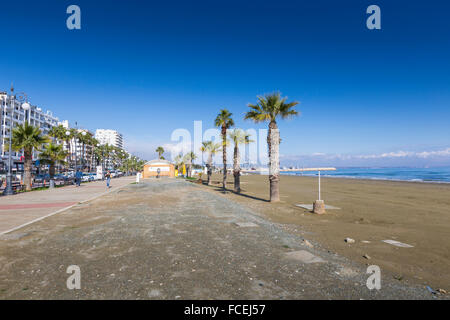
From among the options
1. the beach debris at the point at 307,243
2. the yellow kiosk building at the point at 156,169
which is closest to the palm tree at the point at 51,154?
the yellow kiosk building at the point at 156,169

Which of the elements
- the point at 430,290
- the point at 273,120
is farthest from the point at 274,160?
the point at 430,290

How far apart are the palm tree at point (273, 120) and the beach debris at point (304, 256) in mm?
10488

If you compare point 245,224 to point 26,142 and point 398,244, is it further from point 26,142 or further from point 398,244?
point 26,142

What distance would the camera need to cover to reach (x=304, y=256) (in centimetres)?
584

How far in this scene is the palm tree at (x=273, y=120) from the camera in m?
16.5

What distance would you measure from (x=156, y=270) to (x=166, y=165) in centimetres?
6155

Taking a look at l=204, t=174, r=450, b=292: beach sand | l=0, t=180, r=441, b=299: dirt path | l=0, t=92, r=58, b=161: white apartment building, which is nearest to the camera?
l=0, t=180, r=441, b=299: dirt path

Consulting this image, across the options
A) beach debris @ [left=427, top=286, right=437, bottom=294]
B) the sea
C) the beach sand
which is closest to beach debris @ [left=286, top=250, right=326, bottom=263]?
the beach sand

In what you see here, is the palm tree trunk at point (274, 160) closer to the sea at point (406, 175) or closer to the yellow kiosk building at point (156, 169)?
the sea at point (406, 175)

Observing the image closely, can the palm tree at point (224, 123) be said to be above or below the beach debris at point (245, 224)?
above

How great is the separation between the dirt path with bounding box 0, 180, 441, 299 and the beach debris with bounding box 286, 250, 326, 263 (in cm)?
3

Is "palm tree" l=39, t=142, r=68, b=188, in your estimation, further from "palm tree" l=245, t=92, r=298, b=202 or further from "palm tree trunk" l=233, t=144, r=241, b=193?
"palm tree" l=245, t=92, r=298, b=202

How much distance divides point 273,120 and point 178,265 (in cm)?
1406

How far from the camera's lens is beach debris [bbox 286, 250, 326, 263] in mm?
5559
